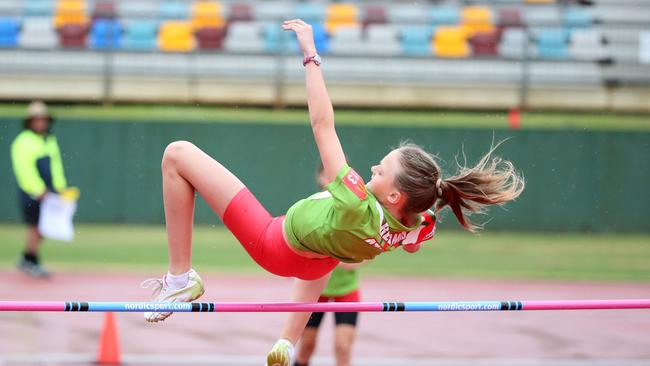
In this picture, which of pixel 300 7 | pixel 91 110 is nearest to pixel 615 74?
pixel 300 7

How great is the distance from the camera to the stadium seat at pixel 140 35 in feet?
51.9

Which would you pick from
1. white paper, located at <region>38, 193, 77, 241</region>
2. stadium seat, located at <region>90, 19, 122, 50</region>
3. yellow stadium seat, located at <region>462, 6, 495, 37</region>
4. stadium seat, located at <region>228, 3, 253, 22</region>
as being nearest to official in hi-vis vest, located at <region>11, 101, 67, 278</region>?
white paper, located at <region>38, 193, 77, 241</region>

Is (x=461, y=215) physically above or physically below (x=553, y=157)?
above

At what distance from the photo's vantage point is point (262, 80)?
51.5ft

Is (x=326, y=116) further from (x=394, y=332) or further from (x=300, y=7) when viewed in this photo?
(x=300, y=7)

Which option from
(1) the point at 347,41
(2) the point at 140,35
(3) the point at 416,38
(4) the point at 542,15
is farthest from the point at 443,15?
(2) the point at 140,35

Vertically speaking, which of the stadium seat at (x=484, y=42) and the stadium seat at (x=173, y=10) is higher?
the stadium seat at (x=173, y=10)

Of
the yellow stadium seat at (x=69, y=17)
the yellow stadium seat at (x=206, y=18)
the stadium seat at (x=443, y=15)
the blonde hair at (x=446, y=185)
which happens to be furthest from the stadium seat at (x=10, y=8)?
the blonde hair at (x=446, y=185)

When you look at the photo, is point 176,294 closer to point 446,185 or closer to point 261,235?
point 261,235

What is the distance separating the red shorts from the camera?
4.79m

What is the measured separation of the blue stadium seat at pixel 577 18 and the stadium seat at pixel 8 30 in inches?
349

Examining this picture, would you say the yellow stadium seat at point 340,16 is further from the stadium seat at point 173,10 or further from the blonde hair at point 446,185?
the blonde hair at point 446,185

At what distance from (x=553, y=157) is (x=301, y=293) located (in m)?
10.1

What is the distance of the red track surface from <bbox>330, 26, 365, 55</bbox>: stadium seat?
16.7ft
